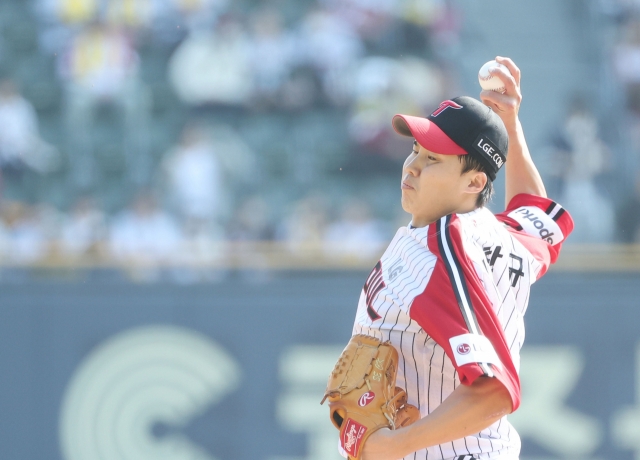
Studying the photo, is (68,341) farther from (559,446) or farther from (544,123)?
(544,123)

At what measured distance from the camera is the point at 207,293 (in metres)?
5.95

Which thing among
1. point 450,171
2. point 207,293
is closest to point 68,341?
point 207,293

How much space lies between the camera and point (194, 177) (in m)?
7.46

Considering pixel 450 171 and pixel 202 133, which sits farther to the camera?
pixel 202 133

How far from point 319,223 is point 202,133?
4.68 feet

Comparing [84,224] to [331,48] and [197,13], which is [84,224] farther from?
[331,48]

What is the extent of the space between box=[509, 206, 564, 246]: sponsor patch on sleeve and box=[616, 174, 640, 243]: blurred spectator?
14.0 feet

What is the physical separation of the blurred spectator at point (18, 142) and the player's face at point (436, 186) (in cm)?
593

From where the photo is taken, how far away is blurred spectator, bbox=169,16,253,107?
8070 millimetres

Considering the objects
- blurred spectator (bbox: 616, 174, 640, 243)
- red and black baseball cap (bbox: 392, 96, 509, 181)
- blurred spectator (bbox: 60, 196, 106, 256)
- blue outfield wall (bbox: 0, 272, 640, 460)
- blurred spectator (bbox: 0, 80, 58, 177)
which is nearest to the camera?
red and black baseball cap (bbox: 392, 96, 509, 181)

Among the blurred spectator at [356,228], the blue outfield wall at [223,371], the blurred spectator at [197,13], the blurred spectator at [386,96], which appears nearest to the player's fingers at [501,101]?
the blue outfield wall at [223,371]

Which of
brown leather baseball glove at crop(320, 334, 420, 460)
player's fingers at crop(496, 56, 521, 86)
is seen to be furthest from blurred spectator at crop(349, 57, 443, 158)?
brown leather baseball glove at crop(320, 334, 420, 460)

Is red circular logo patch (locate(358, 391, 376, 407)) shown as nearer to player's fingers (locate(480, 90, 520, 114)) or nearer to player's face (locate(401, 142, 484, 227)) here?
player's face (locate(401, 142, 484, 227))

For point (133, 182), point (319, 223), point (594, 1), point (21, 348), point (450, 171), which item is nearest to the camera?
point (450, 171)
